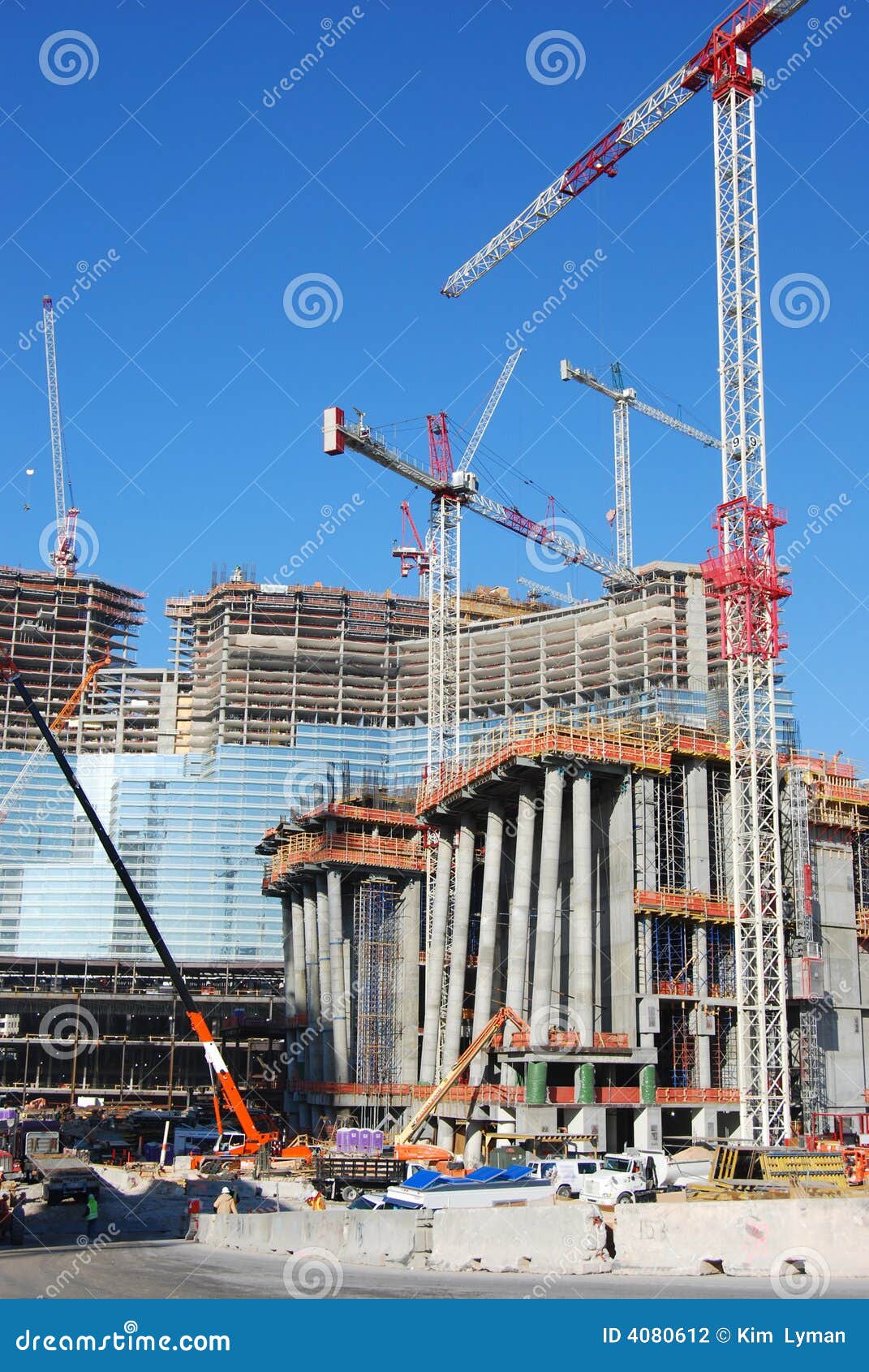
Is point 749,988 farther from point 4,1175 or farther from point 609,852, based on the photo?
point 4,1175

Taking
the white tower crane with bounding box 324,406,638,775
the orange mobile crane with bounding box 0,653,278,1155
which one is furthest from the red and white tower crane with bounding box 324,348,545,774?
the orange mobile crane with bounding box 0,653,278,1155

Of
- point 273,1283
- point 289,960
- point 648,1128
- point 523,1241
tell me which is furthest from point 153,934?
point 289,960

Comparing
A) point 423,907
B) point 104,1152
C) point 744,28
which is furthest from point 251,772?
point 744,28

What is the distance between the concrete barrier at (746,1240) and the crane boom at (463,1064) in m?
33.5

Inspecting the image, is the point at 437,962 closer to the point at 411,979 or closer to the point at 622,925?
the point at 411,979

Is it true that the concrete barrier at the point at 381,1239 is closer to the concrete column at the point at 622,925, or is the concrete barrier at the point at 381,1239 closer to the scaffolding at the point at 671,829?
the concrete column at the point at 622,925

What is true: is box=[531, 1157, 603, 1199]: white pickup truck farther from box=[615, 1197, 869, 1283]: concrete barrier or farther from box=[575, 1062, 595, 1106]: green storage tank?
box=[575, 1062, 595, 1106]: green storage tank

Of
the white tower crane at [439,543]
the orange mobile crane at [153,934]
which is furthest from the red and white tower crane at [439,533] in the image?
the orange mobile crane at [153,934]

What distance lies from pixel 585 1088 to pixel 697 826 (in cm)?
1571

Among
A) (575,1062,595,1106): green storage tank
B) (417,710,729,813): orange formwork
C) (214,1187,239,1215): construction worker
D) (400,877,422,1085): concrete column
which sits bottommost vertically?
(214,1187,239,1215): construction worker

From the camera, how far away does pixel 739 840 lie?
65188 millimetres

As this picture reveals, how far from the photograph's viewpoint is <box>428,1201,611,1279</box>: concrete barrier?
30672mm

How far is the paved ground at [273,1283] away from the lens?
28.1 metres

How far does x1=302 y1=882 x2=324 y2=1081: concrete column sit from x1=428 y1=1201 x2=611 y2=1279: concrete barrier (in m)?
60.5
